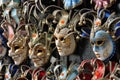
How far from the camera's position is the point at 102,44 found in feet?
3.34

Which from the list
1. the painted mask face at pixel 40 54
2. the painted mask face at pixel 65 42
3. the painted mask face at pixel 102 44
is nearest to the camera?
the painted mask face at pixel 102 44

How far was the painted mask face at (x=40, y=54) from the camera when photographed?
1.23 metres

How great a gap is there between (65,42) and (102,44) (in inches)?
5.7

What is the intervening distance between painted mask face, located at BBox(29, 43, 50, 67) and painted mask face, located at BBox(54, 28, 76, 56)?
101mm

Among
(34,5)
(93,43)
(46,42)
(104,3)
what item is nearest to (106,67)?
(93,43)

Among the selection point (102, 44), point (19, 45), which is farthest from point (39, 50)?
point (102, 44)

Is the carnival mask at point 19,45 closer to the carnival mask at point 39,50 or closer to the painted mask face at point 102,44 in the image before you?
the carnival mask at point 39,50

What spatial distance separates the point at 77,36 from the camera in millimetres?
1121

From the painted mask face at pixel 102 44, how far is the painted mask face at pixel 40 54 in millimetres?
255

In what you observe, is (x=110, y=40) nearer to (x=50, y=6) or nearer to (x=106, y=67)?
(x=106, y=67)

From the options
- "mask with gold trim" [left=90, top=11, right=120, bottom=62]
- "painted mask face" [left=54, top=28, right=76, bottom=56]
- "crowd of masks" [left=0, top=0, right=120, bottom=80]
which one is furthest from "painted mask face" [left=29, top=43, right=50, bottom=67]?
"mask with gold trim" [left=90, top=11, right=120, bottom=62]

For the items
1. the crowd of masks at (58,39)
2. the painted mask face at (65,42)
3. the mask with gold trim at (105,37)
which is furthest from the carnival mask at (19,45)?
the mask with gold trim at (105,37)

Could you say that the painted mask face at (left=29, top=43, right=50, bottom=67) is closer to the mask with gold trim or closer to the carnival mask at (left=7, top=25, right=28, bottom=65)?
the carnival mask at (left=7, top=25, right=28, bottom=65)

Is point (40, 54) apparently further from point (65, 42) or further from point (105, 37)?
point (105, 37)
